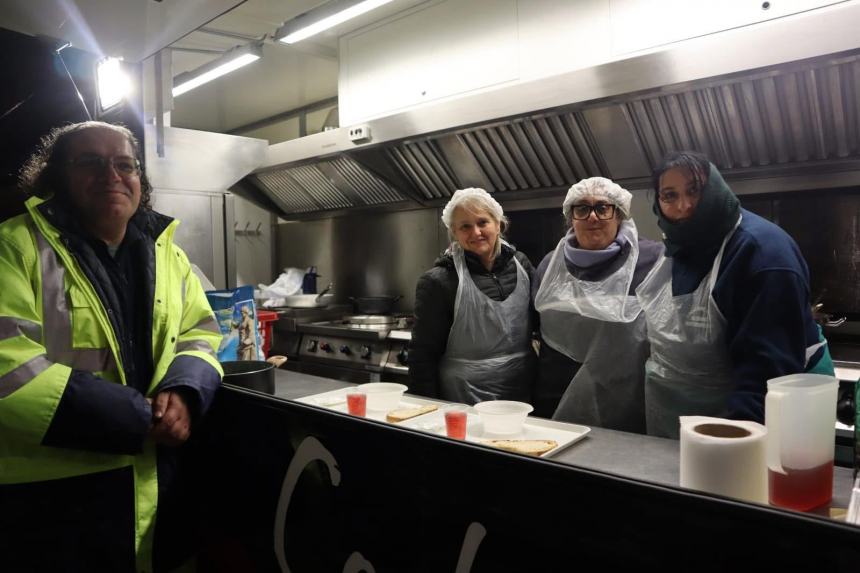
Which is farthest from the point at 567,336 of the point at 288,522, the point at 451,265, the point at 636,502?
the point at 636,502

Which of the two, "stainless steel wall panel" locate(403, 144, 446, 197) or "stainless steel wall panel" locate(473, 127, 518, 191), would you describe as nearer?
"stainless steel wall panel" locate(473, 127, 518, 191)

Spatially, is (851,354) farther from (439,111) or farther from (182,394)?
(182,394)

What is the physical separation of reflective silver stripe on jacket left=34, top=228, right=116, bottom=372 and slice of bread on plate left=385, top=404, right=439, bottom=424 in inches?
29.7

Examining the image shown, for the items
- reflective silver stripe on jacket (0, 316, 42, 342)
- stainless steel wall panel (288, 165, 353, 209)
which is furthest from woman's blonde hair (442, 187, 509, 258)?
stainless steel wall panel (288, 165, 353, 209)

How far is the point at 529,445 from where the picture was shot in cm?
131

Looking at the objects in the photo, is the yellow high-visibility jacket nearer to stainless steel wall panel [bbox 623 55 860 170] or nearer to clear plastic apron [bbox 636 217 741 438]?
clear plastic apron [bbox 636 217 741 438]

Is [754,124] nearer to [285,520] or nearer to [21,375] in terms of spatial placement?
[285,520]

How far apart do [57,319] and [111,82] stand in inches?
55.6

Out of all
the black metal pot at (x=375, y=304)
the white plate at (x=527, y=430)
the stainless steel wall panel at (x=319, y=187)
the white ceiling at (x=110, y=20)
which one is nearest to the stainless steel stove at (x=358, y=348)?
the black metal pot at (x=375, y=304)

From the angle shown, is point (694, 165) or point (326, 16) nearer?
point (694, 165)

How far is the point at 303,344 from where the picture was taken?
4.22m

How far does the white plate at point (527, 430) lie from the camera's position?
1.41 m

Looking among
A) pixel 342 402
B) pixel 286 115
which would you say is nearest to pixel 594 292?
pixel 342 402

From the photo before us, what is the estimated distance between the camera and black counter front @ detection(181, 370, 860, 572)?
2.26 feet
